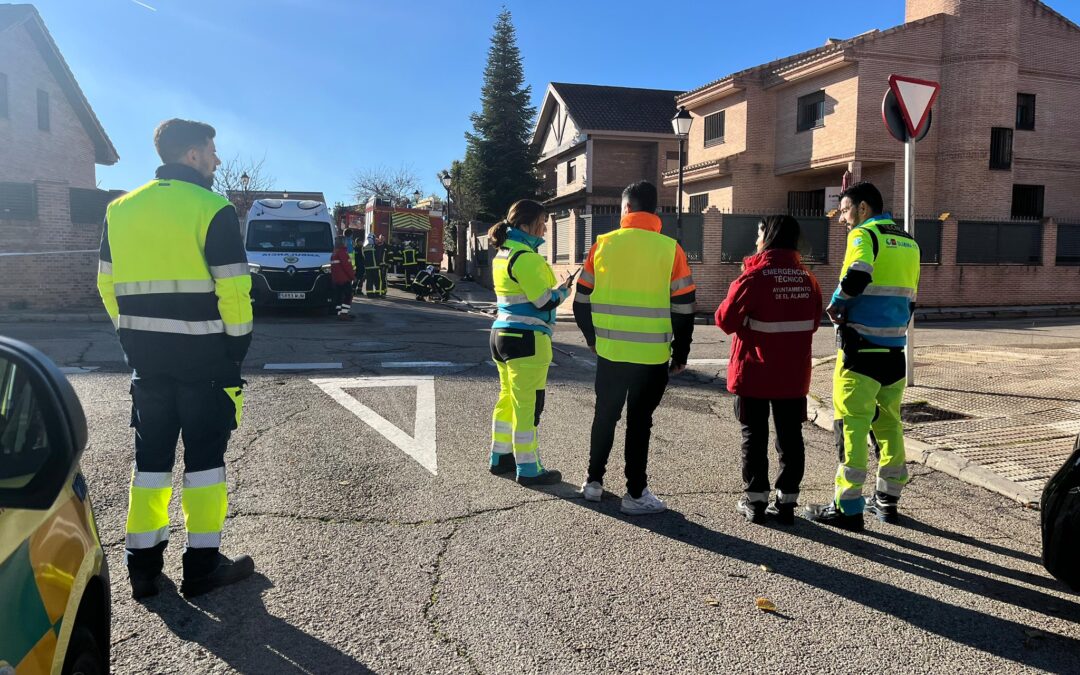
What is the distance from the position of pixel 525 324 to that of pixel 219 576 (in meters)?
2.35

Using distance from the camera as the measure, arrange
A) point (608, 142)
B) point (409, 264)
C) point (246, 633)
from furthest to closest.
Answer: point (608, 142), point (409, 264), point (246, 633)

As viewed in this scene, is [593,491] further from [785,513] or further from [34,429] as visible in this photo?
[34,429]

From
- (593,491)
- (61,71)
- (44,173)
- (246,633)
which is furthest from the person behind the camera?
(61,71)

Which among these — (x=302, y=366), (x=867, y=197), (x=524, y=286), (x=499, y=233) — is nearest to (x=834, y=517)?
(x=867, y=197)

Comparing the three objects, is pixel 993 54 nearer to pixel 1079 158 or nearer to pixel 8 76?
pixel 1079 158

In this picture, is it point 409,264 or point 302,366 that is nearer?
point 302,366

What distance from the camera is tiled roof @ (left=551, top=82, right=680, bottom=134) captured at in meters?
36.4

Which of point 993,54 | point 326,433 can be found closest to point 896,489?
point 326,433

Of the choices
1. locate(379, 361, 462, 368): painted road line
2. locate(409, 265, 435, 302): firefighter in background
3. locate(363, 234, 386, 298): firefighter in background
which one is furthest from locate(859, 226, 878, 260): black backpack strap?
locate(363, 234, 386, 298): firefighter in background

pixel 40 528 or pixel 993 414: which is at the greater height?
pixel 40 528

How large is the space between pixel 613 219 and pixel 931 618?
56.9ft

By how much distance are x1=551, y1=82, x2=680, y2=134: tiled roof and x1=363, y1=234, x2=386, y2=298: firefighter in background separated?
1571 centimetres

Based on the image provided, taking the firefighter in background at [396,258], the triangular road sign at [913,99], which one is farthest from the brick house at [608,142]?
the triangular road sign at [913,99]

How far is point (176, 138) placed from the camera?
3.59 meters
